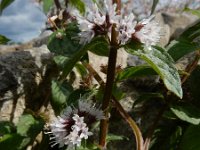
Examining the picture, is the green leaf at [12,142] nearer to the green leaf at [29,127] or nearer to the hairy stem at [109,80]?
the green leaf at [29,127]

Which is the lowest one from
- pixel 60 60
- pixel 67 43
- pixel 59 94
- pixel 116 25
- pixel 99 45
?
pixel 59 94

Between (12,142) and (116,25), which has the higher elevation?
(116,25)

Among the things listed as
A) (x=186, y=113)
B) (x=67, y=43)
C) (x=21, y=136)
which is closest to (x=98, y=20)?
(x=67, y=43)

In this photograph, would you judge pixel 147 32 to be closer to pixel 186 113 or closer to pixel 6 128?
pixel 186 113

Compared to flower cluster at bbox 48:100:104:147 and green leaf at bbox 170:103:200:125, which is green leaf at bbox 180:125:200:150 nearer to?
green leaf at bbox 170:103:200:125

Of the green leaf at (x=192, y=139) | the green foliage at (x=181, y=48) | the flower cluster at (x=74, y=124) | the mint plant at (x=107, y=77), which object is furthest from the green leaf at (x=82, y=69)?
the flower cluster at (x=74, y=124)
